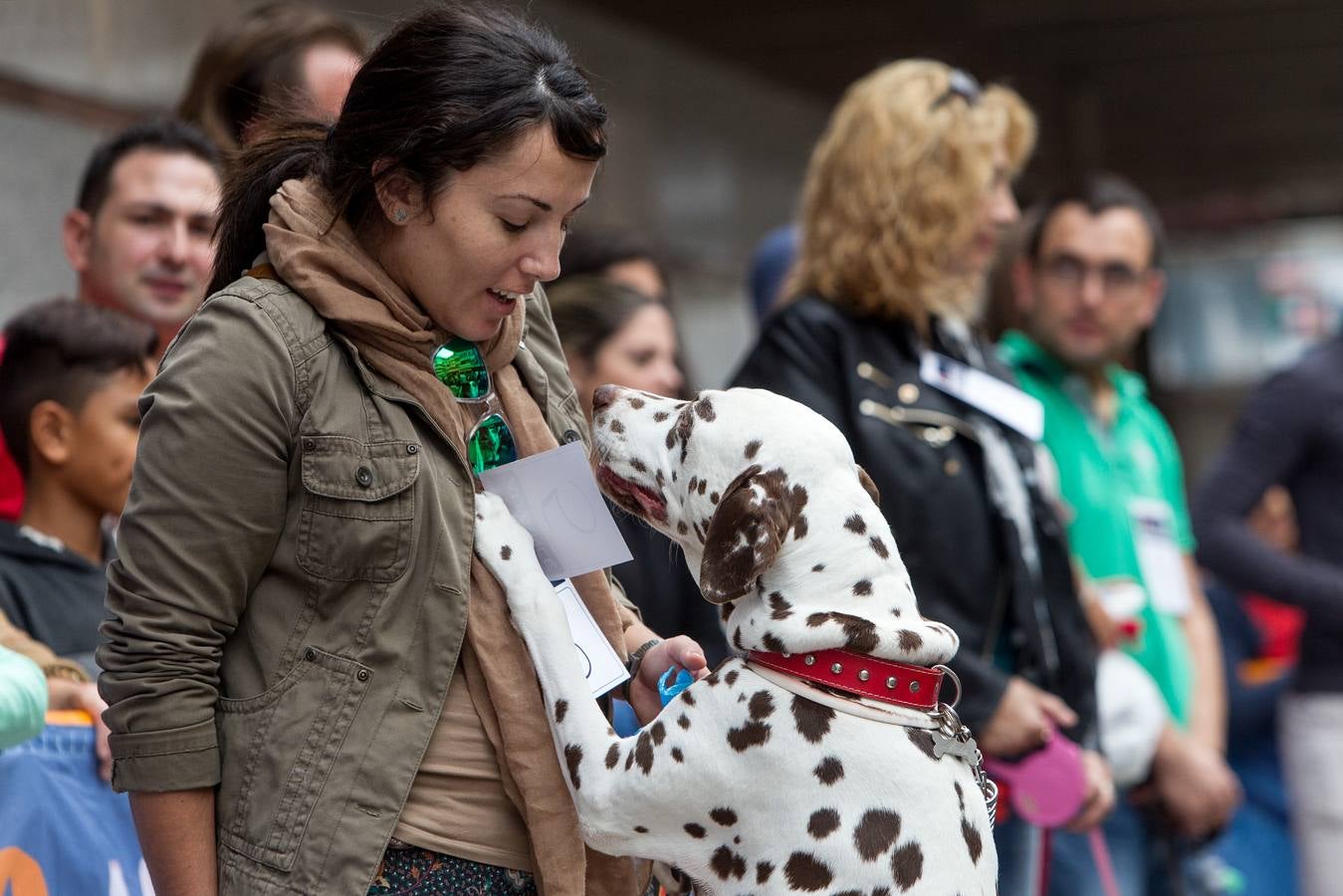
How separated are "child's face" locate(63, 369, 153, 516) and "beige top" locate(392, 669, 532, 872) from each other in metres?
1.67

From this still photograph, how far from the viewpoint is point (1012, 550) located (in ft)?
12.3

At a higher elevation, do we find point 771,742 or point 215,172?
point 215,172

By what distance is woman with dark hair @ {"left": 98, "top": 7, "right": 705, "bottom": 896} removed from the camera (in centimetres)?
208

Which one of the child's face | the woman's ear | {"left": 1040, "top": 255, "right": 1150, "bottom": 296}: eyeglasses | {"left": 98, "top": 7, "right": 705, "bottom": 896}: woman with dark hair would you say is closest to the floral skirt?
{"left": 98, "top": 7, "right": 705, "bottom": 896}: woman with dark hair

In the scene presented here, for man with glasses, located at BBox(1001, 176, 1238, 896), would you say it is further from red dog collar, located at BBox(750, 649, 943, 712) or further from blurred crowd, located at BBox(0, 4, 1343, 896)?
red dog collar, located at BBox(750, 649, 943, 712)

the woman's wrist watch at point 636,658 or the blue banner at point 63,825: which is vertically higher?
the woman's wrist watch at point 636,658

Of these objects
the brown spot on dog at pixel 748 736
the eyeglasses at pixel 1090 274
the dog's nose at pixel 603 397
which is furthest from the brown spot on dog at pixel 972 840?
the eyeglasses at pixel 1090 274

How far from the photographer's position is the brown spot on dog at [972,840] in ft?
7.54

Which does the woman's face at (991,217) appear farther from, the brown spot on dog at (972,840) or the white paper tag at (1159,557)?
the brown spot on dog at (972,840)

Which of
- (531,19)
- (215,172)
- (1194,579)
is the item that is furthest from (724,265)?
(531,19)

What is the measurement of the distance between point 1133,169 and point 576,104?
15.7 meters

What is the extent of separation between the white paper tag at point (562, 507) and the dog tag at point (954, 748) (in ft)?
1.70

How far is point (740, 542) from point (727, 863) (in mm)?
457

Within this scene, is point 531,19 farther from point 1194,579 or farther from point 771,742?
point 1194,579
